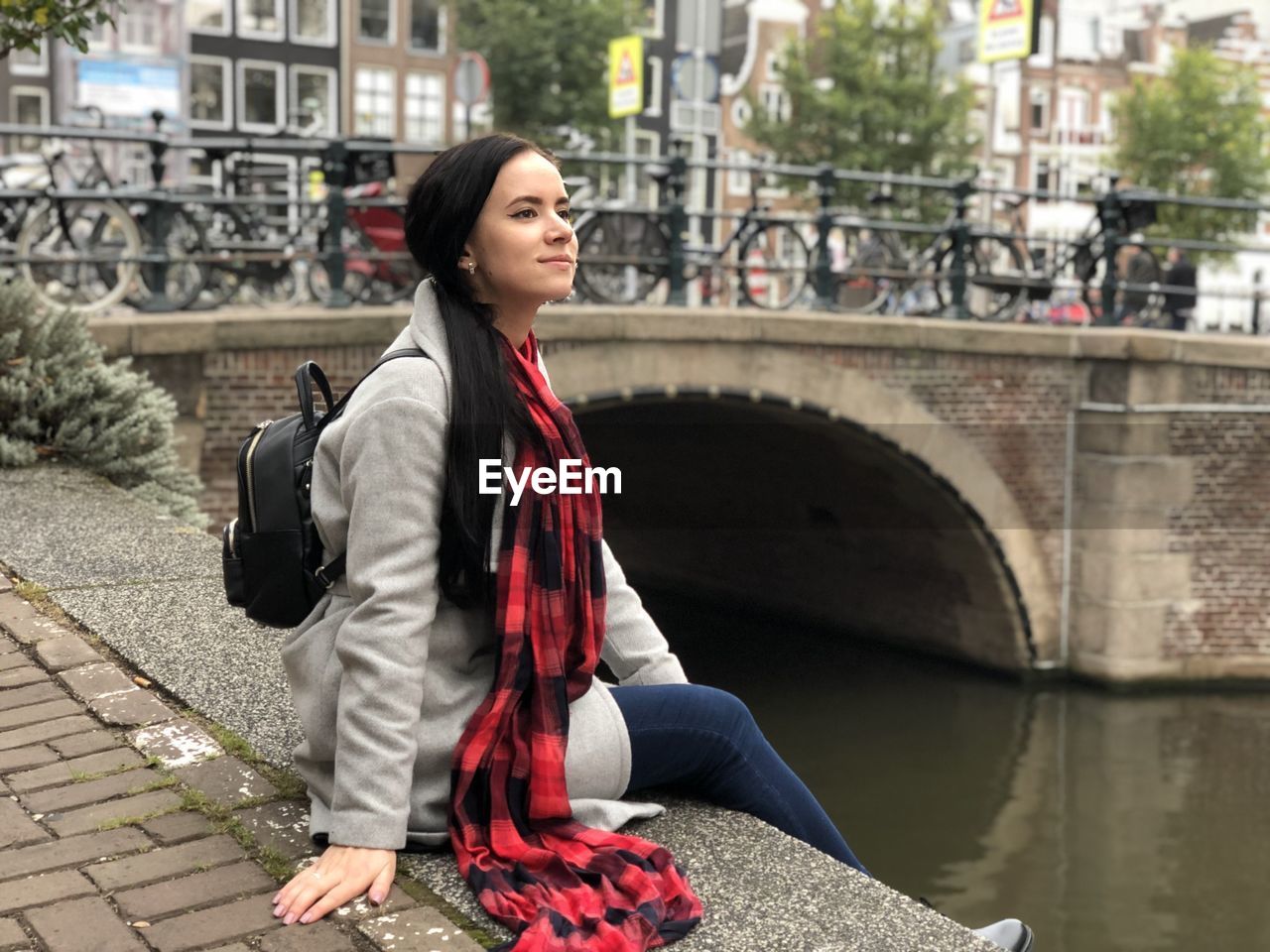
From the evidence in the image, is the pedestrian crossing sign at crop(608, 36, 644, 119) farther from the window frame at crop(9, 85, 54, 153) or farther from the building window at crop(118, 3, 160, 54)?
the window frame at crop(9, 85, 54, 153)

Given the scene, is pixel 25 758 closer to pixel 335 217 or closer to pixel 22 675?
pixel 22 675

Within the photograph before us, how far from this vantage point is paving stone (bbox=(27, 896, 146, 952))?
2.20m

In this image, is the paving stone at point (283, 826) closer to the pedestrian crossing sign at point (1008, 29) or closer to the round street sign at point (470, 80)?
the round street sign at point (470, 80)

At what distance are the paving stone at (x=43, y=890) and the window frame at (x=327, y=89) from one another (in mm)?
27821

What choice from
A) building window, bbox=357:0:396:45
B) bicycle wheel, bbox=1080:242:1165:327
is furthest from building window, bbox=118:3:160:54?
bicycle wheel, bbox=1080:242:1165:327

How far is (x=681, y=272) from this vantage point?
10.3 metres

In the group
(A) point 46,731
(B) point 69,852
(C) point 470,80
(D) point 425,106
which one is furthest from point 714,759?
(D) point 425,106

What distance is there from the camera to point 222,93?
28.8 m

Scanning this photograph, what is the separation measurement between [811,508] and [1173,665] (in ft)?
12.3

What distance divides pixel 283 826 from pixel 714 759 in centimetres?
71

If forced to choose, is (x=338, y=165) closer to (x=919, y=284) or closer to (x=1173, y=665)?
(x=919, y=284)

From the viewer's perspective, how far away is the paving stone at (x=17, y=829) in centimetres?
259

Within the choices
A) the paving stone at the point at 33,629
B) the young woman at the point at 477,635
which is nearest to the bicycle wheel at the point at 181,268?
the paving stone at the point at 33,629

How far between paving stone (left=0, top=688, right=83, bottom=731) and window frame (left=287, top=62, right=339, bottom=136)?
2692 centimetres
